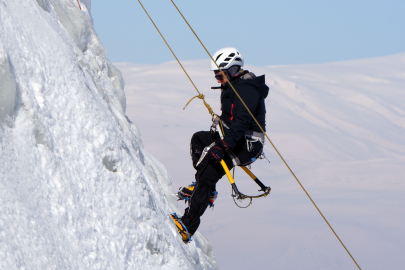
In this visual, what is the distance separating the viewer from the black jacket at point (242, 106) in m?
5.42

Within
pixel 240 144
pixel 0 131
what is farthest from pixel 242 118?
pixel 0 131

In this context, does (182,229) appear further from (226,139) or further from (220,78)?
(220,78)

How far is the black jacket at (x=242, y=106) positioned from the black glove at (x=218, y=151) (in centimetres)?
7

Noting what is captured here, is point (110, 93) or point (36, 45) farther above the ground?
point (36, 45)

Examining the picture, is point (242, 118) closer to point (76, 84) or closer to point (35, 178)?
point (76, 84)

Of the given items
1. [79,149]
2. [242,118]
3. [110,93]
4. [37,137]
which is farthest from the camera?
[110,93]

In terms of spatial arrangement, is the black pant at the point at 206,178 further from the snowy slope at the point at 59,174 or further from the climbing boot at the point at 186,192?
the snowy slope at the point at 59,174

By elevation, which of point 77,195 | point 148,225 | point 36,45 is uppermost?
point 36,45

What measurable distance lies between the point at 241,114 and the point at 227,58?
3.40 ft

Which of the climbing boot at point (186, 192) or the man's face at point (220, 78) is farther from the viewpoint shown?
the climbing boot at point (186, 192)

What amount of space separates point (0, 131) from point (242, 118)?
311cm

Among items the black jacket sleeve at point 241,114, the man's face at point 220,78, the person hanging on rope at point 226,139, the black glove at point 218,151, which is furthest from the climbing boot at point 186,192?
the man's face at point 220,78

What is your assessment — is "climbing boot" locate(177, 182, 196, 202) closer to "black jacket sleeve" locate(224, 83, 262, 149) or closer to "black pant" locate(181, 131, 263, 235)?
"black pant" locate(181, 131, 263, 235)

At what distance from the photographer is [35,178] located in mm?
3705
